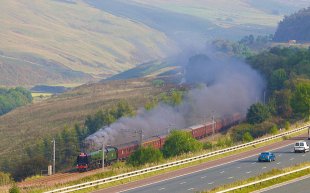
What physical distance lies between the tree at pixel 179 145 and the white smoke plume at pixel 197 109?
962cm

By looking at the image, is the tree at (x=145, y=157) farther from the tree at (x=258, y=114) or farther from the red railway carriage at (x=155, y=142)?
the tree at (x=258, y=114)

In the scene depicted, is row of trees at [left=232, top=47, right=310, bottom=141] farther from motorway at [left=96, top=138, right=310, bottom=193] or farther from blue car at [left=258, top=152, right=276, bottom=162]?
blue car at [left=258, top=152, right=276, bottom=162]

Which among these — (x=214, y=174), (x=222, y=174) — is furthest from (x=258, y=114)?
(x=222, y=174)

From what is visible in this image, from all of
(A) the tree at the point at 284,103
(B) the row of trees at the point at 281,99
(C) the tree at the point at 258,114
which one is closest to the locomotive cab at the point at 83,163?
(B) the row of trees at the point at 281,99

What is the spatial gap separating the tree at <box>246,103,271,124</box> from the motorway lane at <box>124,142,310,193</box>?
46716 millimetres

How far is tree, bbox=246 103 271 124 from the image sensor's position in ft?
436

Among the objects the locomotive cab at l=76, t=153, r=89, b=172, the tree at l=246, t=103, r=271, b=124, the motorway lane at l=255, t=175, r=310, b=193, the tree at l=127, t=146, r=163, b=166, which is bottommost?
the locomotive cab at l=76, t=153, r=89, b=172

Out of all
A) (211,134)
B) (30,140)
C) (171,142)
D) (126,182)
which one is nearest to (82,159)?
(171,142)

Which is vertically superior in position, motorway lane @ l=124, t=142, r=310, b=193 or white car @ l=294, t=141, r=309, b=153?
white car @ l=294, t=141, r=309, b=153

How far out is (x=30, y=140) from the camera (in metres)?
174

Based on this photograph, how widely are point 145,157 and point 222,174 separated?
55.5ft

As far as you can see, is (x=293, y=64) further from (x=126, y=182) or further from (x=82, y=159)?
(x=126, y=182)

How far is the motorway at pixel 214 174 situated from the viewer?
62.3 metres

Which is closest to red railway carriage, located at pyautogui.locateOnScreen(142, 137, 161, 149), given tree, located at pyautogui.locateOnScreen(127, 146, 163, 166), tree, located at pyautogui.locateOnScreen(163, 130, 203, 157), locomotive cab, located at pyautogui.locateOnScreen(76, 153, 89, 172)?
tree, located at pyautogui.locateOnScreen(163, 130, 203, 157)
